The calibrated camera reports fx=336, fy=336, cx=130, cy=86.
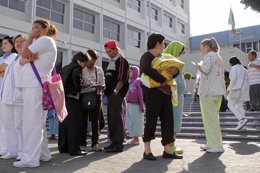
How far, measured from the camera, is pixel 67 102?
5.63 m

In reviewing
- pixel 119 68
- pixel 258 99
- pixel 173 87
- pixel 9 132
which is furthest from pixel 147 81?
pixel 258 99

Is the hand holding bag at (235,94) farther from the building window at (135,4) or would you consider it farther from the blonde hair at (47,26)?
the building window at (135,4)

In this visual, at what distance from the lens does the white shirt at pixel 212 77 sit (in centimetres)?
584

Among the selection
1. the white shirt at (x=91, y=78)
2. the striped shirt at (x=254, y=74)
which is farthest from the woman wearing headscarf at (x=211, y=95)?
the striped shirt at (x=254, y=74)

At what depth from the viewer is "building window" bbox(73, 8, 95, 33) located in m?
24.6

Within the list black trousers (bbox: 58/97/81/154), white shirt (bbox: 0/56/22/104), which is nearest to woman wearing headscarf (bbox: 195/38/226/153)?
black trousers (bbox: 58/97/81/154)

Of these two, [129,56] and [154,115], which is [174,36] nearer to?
[129,56]

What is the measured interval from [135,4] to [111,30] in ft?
17.2

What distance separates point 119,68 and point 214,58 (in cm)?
168

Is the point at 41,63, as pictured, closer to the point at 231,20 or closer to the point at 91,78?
the point at 91,78

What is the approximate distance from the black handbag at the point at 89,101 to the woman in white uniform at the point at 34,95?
1349mm

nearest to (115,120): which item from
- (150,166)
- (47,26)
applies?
(150,166)

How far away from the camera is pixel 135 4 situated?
3192 centimetres

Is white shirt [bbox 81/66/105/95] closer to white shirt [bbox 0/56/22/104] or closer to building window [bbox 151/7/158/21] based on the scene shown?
white shirt [bbox 0/56/22/104]
